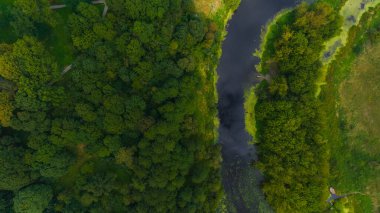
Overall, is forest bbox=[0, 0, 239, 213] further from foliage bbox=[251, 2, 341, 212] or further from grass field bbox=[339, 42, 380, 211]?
grass field bbox=[339, 42, 380, 211]

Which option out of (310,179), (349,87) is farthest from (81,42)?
(349,87)

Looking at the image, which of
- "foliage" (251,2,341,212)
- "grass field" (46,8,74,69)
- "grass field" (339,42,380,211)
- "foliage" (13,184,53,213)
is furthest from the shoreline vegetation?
"foliage" (13,184,53,213)

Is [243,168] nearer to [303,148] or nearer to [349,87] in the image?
[303,148]

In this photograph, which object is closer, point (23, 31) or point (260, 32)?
point (23, 31)

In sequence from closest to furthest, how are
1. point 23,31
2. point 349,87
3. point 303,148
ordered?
point 23,31 < point 303,148 < point 349,87

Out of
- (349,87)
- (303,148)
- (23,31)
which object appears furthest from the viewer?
(349,87)

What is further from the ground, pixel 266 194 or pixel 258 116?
pixel 258 116

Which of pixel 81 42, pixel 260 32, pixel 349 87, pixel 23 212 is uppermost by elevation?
pixel 260 32
